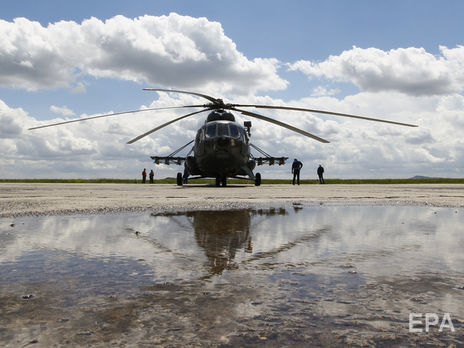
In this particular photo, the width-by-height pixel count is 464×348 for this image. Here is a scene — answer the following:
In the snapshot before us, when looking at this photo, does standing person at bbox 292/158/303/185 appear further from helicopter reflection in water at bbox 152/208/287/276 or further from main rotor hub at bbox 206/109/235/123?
helicopter reflection in water at bbox 152/208/287/276

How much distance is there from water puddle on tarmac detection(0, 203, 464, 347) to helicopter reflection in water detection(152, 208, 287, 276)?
0.06ft

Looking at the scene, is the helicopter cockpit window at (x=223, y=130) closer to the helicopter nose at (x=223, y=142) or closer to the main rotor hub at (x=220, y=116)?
the helicopter nose at (x=223, y=142)

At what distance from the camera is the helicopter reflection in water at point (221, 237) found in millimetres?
2916

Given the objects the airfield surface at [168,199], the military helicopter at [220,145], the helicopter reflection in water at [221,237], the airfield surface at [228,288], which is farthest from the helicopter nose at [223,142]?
the airfield surface at [228,288]

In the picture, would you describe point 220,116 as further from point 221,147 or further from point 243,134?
point 221,147

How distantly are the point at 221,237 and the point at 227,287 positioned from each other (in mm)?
1801

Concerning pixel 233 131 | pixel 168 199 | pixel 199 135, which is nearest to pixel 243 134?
pixel 233 131

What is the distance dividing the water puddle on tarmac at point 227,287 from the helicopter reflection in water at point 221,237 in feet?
0.06

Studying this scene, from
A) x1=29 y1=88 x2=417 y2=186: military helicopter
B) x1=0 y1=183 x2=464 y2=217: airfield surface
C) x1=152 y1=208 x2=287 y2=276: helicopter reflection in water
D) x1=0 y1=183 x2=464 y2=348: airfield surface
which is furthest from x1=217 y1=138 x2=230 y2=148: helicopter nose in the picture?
x1=0 y1=183 x2=464 y2=348: airfield surface

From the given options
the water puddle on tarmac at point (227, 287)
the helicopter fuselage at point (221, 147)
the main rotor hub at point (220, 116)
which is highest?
the main rotor hub at point (220, 116)

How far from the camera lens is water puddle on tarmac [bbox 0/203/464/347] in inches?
62.7

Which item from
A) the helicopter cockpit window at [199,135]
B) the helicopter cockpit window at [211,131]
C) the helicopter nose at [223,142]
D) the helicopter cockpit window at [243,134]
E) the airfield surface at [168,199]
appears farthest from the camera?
the helicopter cockpit window at [243,134]

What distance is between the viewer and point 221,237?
159 inches

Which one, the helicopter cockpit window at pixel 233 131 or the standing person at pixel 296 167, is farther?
the standing person at pixel 296 167
